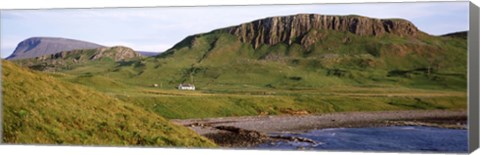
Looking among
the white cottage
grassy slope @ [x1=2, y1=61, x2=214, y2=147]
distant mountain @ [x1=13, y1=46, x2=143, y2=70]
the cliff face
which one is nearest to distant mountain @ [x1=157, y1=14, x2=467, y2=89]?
the cliff face

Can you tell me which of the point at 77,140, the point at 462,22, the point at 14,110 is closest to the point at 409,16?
the point at 462,22

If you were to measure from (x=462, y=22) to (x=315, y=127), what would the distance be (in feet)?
19.8

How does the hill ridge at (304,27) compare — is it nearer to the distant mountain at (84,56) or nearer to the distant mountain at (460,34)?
the distant mountain at (460,34)

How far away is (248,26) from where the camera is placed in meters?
29.7

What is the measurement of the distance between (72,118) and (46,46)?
2.65 metres

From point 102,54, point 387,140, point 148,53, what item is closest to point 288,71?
point 387,140

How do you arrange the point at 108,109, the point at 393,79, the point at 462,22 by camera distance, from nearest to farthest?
the point at 462,22
the point at 393,79
the point at 108,109

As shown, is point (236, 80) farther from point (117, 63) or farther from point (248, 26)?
point (117, 63)

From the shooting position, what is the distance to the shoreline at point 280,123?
1128 inches

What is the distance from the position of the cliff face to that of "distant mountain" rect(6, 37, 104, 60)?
4911 mm

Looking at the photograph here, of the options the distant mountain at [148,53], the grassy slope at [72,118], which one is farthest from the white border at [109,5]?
the distant mountain at [148,53]

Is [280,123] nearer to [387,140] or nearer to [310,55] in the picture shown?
[310,55]

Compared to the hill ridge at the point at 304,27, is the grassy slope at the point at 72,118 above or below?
below

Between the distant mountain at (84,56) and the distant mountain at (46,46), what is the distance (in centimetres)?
15
